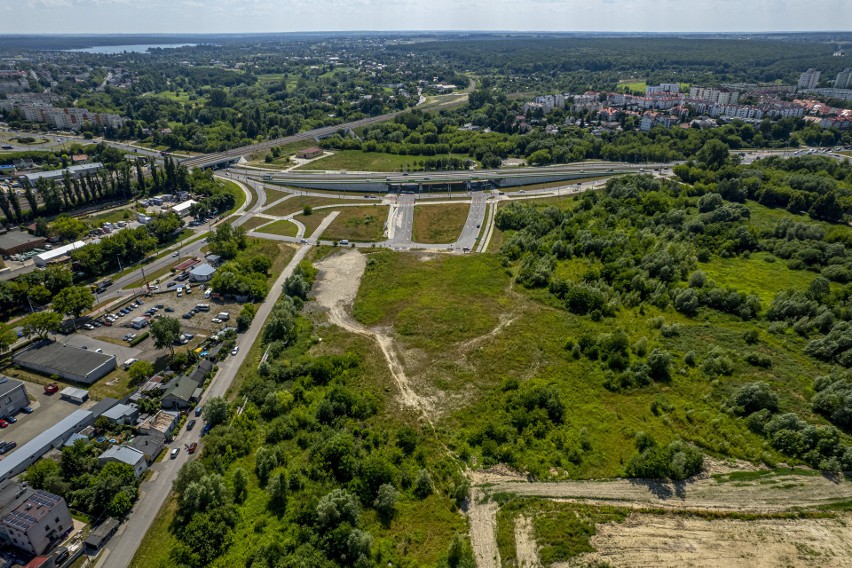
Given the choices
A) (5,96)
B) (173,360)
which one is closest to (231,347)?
(173,360)

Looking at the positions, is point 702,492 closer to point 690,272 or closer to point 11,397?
point 690,272

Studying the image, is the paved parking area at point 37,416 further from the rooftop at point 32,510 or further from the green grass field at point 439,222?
the green grass field at point 439,222

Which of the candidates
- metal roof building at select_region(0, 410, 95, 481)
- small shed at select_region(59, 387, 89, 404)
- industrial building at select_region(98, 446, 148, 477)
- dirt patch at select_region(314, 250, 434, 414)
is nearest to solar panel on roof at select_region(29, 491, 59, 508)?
industrial building at select_region(98, 446, 148, 477)

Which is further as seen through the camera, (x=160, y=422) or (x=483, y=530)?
(x=160, y=422)

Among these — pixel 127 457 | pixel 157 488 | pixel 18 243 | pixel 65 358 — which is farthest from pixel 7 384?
pixel 18 243

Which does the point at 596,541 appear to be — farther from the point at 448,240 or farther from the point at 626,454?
the point at 448,240

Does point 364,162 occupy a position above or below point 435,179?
below
